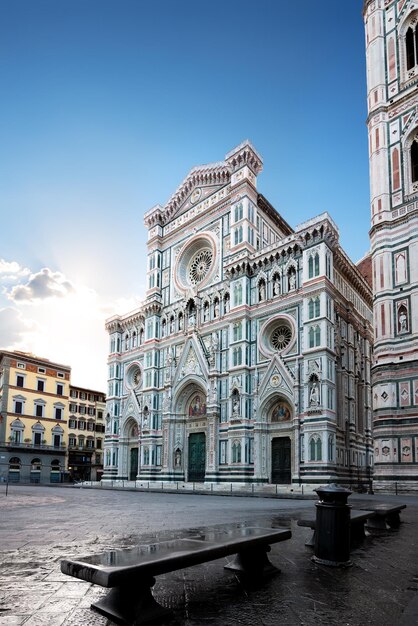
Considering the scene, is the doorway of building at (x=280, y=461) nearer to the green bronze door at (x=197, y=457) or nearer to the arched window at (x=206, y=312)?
the green bronze door at (x=197, y=457)

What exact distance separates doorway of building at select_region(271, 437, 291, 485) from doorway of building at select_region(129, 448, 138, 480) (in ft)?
53.4

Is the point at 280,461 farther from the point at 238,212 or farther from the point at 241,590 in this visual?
the point at 241,590

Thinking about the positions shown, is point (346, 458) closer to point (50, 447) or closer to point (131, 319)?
point (131, 319)

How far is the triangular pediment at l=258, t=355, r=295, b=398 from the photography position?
3216 centimetres

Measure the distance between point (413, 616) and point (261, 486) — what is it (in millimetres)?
28882

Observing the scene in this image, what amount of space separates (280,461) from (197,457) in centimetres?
827

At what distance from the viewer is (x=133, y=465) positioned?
149 feet

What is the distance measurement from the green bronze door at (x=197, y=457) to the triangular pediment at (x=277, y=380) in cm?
753

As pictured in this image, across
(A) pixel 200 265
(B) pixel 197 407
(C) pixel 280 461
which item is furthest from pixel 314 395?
(A) pixel 200 265

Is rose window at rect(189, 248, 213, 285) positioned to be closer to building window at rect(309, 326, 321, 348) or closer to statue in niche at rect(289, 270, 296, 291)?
statue in niche at rect(289, 270, 296, 291)

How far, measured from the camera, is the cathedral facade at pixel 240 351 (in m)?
31.6

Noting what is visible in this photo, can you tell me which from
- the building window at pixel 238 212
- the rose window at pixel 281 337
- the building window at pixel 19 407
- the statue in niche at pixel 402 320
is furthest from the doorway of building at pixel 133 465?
the statue in niche at pixel 402 320

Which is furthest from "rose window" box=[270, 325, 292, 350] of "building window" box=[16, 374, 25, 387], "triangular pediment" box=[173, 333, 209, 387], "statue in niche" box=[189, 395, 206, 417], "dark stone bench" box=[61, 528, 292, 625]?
"building window" box=[16, 374, 25, 387]

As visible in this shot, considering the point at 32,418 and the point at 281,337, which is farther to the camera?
the point at 32,418
